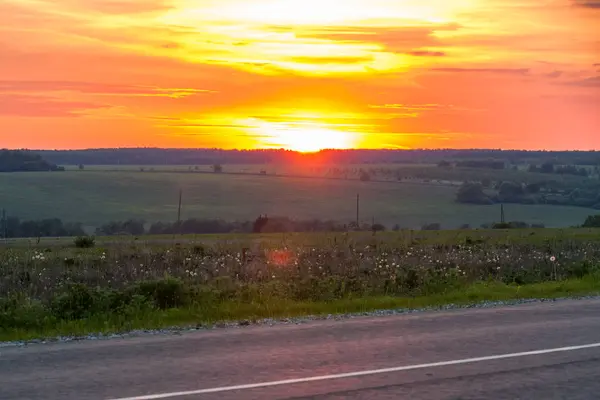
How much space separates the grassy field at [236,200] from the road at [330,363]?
2867 inches

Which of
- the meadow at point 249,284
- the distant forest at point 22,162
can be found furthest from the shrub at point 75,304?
the distant forest at point 22,162

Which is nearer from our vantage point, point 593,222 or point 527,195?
point 593,222

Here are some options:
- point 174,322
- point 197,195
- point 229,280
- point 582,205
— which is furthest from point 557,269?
point 197,195

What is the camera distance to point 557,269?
22266 mm

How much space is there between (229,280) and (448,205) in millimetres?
95179

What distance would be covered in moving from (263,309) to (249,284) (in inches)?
98.3

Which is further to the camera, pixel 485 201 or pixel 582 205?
pixel 485 201

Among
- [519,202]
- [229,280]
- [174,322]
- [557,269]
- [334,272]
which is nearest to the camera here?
[174,322]

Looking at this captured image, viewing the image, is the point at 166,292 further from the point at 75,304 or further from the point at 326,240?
the point at 326,240

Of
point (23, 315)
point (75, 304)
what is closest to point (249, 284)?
point (75, 304)

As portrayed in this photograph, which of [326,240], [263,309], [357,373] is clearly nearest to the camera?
[357,373]

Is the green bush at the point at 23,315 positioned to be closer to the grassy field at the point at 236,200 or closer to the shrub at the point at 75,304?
the shrub at the point at 75,304

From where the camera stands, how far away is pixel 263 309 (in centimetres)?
1461

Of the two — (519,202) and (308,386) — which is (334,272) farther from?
(519,202)
